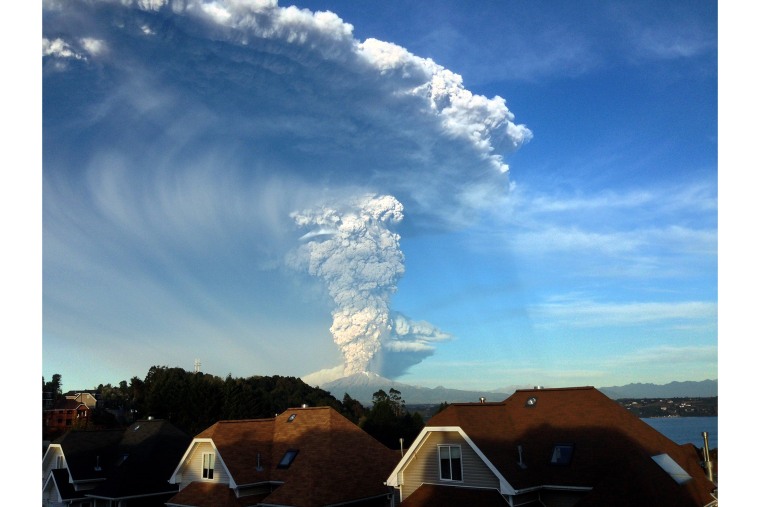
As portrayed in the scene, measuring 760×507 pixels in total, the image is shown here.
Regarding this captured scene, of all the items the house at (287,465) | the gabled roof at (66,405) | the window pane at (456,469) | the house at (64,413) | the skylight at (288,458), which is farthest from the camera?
the gabled roof at (66,405)

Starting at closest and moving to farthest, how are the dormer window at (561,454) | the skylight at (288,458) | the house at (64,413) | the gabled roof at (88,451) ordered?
the dormer window at (561,454) < the skylight at (288,458) < the gabled roof at (88,451) < the house at (64,413)

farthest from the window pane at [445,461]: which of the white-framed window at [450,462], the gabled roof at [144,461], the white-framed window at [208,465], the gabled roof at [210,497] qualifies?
the gabled roof at [144,461]

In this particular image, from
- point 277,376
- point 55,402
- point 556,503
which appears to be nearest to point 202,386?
point 277,376

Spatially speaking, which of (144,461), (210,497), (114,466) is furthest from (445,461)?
(114,466)

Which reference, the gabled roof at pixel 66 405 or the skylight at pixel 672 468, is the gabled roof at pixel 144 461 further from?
the gabled roof at pixel 66 405

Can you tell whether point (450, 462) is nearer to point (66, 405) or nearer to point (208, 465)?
point (208, 465)
